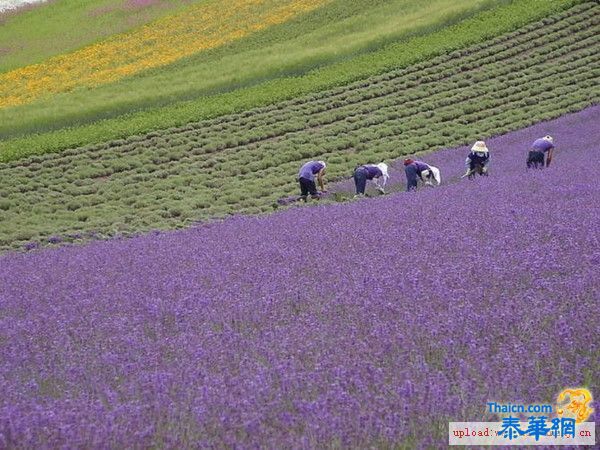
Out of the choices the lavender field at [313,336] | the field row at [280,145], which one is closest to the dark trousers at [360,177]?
the field row at [280,145]

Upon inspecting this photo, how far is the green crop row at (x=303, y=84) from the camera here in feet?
85.7

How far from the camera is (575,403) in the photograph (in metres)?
3.73

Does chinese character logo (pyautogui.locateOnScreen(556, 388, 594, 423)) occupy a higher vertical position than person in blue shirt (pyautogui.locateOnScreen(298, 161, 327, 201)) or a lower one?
Result: higher

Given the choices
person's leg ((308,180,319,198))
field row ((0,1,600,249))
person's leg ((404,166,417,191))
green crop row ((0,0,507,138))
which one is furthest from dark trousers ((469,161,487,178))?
green crop row ((0,0,507,138))

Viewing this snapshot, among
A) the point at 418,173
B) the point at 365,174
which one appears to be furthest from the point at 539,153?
the point at 365,174

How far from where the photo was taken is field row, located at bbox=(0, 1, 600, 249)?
754 inches

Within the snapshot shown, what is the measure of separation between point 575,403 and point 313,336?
1542 mm

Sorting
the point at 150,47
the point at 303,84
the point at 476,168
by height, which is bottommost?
the point at 303,84

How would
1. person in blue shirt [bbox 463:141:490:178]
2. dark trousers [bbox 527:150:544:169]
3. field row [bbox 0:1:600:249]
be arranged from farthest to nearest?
field row [bbox 0:1:600:249] < person in blue shirt [bbox 463:141:490:178] < dark trousers [bbox 527:150:544:169]

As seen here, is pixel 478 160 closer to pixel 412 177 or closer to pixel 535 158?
pixel 535 158

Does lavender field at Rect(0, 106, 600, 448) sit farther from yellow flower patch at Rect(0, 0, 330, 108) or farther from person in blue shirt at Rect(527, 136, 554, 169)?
yellow flower patch at Rect(0, 0, 330, 108)

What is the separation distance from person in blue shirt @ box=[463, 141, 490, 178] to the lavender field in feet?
25.2


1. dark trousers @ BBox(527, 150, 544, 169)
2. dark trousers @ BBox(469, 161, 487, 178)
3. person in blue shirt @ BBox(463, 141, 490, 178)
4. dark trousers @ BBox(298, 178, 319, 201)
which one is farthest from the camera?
dark trousers @ BBox(298, 178, 319, 201)

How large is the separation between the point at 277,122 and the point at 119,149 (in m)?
4.32
